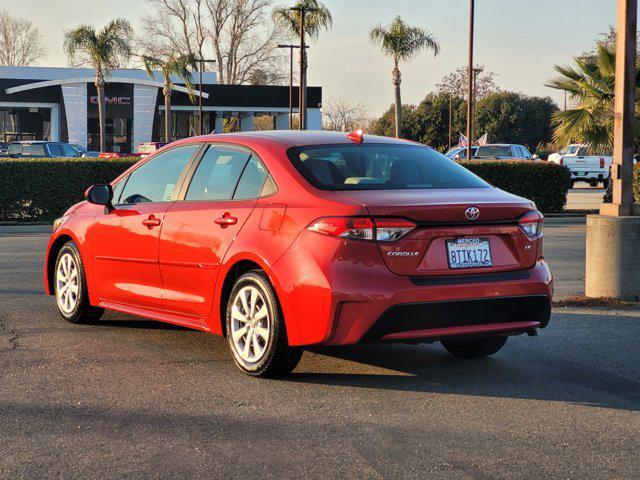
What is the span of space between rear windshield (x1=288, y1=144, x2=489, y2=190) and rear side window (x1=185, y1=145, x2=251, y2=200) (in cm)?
49

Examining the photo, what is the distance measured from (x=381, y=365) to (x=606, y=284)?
3621mm

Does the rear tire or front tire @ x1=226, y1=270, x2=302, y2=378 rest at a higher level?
front tire @ x1=226, y1=270, x2=302, y2=378

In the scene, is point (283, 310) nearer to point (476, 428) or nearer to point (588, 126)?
point (476, 428)

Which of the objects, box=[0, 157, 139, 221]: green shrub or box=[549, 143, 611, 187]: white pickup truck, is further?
box=[549, 143, 611, 187]: white pickup truck

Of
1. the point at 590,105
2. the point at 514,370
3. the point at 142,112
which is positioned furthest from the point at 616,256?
the point at 142,112

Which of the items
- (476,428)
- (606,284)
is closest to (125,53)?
(606,284)

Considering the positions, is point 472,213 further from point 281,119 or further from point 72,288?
point 281,119

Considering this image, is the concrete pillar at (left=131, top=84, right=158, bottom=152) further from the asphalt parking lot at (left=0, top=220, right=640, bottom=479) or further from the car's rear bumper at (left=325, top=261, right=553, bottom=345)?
the car's rear bumper at (left=325, top=261, right=553, bottom=345)

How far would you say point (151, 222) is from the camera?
25.1ft

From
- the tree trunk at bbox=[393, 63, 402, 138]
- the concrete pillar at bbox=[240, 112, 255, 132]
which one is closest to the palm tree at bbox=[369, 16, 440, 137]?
the tree trunk at bbox=[393, 63, 402, 138]

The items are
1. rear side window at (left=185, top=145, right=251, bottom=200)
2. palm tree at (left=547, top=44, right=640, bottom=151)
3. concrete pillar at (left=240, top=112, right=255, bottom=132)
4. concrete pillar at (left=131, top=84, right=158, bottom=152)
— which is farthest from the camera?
concrete pillar at (left=240, top=112, right=255, bottom=132)

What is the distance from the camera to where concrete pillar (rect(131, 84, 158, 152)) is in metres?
65.4

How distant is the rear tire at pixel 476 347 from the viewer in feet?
23.9

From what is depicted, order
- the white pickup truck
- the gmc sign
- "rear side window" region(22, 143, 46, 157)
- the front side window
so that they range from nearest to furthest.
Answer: the front side window → "rear side window" region(22, 143, 46, 157) → the white pickup truck → the gmc sign
